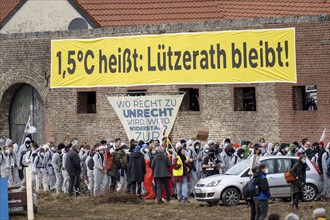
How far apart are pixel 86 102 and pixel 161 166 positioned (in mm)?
11081

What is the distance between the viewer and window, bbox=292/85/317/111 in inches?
1469

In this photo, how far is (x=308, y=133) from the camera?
120 ft

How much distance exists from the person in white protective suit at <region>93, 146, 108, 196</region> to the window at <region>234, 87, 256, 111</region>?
6.69 meters

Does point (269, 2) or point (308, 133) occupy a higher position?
point (269, 2)

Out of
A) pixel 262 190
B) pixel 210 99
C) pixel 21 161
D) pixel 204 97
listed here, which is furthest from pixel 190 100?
pixel 262 190

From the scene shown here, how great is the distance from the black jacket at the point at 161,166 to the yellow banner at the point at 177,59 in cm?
739

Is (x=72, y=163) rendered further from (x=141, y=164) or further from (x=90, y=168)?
(x=141, y=164)

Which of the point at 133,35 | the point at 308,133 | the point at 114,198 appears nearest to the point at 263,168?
the point at 114,198

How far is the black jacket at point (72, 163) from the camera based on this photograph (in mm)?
33406

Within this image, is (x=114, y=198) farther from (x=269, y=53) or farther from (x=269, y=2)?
(x=269, y=2)

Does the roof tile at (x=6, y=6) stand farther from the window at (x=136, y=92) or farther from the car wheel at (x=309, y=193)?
the car wheel at (x=309, y=193)

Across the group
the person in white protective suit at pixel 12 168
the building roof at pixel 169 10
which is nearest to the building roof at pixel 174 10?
the building roof at pixel 169 10

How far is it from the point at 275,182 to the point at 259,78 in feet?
27.6

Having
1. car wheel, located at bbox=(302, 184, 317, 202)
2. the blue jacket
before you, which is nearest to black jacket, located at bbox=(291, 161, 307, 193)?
car wheel, located at bbox=(302, 184, 317, 202)
